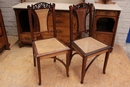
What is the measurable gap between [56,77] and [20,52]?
0.95 meters

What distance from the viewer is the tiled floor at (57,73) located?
1693mm

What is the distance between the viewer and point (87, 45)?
170 cm

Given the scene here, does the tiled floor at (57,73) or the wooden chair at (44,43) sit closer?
the wooden chair at (44,43)

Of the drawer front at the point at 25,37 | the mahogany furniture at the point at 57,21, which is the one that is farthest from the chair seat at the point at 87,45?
the drawer front at the point at 25,37

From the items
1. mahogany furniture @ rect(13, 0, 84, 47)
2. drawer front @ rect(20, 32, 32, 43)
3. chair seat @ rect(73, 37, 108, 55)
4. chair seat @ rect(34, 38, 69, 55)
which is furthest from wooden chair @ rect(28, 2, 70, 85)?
drawer front @ rect(20, 32, 32, 43)

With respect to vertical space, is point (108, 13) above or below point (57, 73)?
above

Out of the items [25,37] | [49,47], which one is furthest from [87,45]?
[25,37]

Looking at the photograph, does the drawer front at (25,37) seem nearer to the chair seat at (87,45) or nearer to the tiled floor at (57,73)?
the tiled floor at (57,73)

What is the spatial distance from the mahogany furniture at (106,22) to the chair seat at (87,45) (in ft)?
1.56

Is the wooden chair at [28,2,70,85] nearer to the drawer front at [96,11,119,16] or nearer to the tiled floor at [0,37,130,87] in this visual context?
the tiled floor at [0,37,130,87]

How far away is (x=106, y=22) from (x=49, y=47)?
53.0 inches

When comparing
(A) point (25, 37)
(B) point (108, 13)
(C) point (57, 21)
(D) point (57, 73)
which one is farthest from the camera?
(A) point (25, 37)

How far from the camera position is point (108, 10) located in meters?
2.00

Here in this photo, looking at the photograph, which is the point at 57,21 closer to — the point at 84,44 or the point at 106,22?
the point at 84,44
